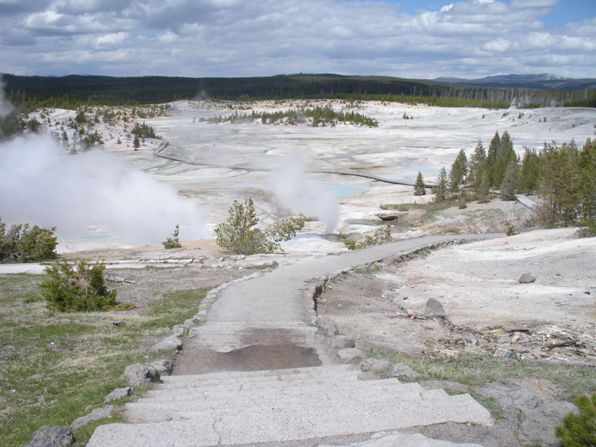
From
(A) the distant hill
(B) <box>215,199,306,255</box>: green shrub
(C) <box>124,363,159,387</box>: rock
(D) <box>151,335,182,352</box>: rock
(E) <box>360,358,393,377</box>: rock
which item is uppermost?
(A) the distant hill

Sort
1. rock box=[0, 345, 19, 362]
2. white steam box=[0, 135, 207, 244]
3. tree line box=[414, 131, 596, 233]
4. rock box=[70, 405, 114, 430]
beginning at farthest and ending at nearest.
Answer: white steam box=[0, 135, 207, 244]
tree line box=[414, 131, 596, 233]
rock box=[0, 345, 19, 362]
rock box=[70, 405, 114, 430]

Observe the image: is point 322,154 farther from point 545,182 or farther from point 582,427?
point 582,427

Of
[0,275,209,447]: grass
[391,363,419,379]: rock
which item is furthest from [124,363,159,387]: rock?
[391,363,419,379]: rock

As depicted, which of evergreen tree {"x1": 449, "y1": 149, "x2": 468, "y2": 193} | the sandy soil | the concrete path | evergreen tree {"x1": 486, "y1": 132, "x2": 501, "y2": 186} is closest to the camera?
the concrete path

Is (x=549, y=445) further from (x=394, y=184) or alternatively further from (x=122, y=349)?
(x=394, y=184)

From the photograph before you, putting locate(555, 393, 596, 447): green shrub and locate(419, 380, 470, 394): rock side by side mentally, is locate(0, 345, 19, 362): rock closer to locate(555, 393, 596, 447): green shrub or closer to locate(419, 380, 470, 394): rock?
locate(419, 380, 470, 394): rock

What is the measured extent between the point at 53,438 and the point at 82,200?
29.4 meters

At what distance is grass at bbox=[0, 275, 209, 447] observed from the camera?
241 inches

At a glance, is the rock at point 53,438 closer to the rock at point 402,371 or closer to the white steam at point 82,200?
the rock at point 402,371

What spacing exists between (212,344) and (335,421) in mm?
4390

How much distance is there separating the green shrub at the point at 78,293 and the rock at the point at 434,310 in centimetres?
647

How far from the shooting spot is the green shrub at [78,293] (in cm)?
1198

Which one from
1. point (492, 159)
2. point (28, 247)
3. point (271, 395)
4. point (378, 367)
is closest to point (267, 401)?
point (271, 395)

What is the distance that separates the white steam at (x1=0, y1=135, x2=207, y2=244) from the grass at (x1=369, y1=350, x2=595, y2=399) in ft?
68.7
